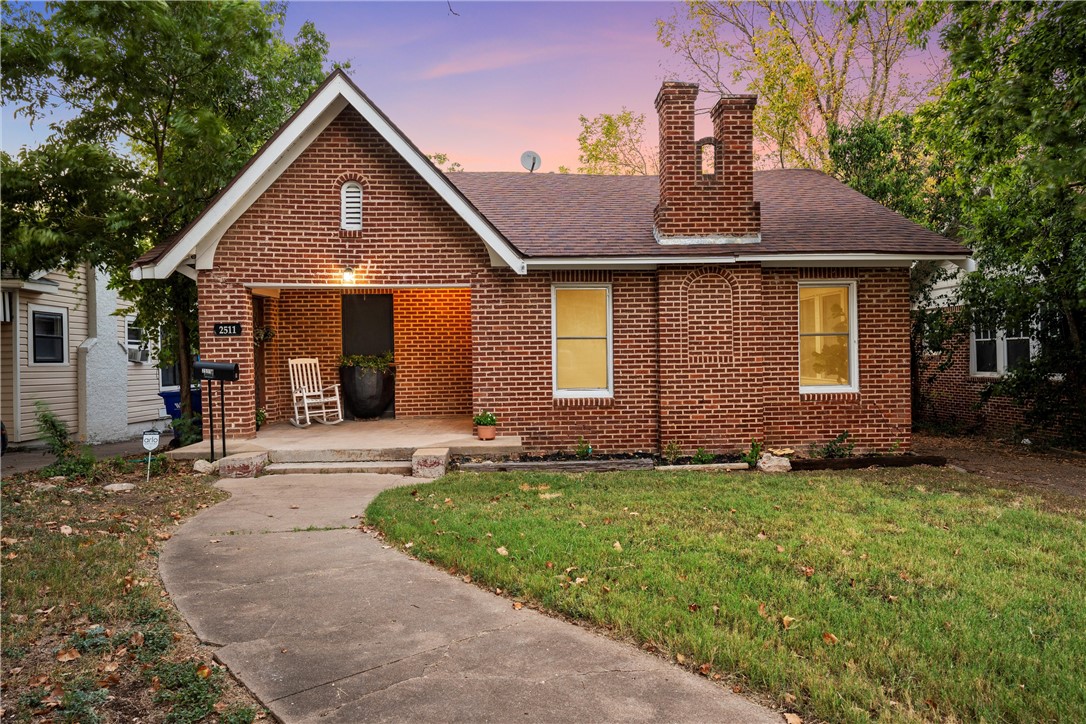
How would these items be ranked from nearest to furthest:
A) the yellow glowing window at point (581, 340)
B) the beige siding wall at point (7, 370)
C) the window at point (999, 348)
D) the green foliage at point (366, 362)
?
the yellow glowing window at point (581, 340) → the green foliage at point (366, 362) → the window at point (999, 348) → the beige siding wall at point (7, 370)

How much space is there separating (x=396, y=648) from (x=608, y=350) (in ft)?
24.9

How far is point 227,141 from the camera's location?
11.7m

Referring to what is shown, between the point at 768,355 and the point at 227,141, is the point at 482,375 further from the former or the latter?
the point at 227,141

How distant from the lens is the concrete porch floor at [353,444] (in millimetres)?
9812

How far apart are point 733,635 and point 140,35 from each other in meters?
12.8

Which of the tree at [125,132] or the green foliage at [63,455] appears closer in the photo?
the green foliage at [63,455]

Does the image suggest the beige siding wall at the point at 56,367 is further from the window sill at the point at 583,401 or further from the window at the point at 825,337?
the window at the point at 825,337

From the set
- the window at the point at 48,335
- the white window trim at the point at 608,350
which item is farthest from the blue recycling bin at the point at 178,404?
the white window trim at the point at 608,350

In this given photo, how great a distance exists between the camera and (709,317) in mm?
10523

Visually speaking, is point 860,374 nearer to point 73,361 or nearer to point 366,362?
point 366,362

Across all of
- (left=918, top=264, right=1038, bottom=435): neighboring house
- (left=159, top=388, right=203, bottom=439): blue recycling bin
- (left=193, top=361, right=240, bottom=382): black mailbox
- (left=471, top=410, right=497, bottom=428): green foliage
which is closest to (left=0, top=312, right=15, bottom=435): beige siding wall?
(left=159, top=388, right=203, bottom=439): blue recycling bin

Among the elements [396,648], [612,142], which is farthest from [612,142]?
[396,648]

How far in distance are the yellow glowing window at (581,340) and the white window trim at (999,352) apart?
8.51 metres

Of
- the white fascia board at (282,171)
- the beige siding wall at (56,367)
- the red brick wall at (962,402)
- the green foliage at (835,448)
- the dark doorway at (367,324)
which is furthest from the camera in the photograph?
the beige siding wall at (56,367)
